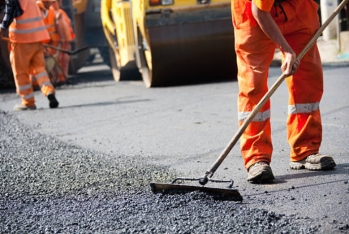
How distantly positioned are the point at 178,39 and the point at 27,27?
6.47ft

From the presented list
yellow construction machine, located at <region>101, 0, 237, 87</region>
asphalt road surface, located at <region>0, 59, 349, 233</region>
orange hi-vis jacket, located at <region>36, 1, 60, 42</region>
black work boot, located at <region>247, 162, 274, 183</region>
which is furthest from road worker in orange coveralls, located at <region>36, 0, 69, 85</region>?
black work boot, located at <region>247, 162, 274, 183</region>

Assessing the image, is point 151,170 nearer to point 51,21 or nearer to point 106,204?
point 106,204

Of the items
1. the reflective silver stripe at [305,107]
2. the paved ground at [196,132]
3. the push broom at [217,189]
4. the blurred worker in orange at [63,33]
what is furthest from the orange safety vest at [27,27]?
the push broom at [217,189]

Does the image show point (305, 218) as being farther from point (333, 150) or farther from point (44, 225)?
point (333, 150)

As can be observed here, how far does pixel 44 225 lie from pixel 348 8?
1033 cm

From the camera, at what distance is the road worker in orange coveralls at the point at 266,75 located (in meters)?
4.88

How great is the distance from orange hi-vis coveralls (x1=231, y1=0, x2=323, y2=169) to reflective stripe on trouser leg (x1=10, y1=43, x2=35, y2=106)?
18.1ft

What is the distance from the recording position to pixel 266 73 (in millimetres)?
4895

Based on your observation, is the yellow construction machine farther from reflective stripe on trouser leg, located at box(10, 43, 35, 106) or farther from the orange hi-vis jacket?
the orange hi-vis jacket

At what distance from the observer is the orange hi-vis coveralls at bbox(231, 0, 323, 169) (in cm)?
488

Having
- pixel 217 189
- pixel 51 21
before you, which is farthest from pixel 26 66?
pixel 217 189

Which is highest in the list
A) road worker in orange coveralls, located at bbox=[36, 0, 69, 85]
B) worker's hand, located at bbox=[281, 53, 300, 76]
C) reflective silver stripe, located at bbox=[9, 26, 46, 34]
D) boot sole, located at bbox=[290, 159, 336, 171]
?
worker's hand, located at bbox=[281, 53, 300, 76]

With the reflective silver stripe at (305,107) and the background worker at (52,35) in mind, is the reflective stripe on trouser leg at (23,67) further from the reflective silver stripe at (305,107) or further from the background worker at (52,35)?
the reflective silver stripe at (305,107)

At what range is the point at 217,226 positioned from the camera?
3.83 meters
